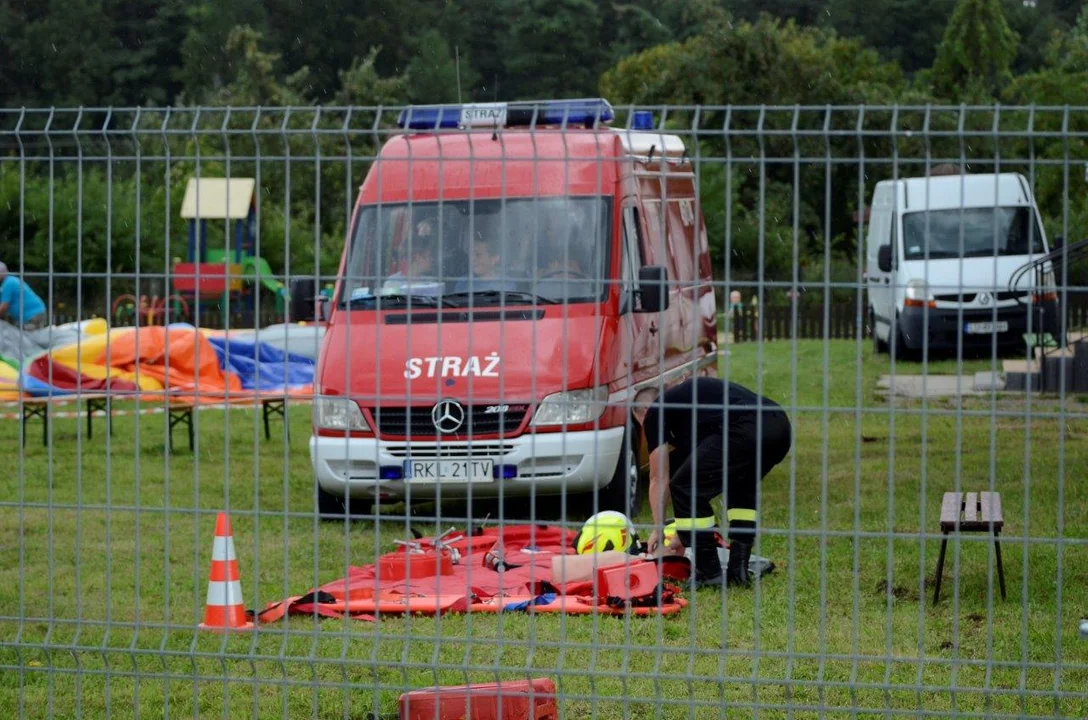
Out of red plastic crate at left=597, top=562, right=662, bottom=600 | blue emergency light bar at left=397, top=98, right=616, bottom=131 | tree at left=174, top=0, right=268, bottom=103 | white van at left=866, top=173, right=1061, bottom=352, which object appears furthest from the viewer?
tree at left=174, top=0, right=268, bottom=103

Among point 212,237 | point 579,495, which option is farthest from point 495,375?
point 212,237

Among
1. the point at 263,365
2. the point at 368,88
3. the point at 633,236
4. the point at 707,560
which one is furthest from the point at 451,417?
the point at 368,88

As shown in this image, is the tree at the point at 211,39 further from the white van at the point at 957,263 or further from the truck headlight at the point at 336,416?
the truck headlight at the point at 336,416

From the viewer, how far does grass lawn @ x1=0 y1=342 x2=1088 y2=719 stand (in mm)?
4684

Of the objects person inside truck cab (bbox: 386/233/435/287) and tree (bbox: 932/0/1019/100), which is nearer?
person inside truck cab (bbox: 386/233/435/287)

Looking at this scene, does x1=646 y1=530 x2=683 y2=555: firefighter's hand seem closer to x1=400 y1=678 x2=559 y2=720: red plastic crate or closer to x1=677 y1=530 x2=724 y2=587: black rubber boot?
x1=677 y1=530 x2=724 y2=587: black rubber boot

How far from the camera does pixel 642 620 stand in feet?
23.6

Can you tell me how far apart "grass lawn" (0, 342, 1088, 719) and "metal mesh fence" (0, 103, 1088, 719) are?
35 millimetres

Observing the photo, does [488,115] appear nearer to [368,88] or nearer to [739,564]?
[739,564]

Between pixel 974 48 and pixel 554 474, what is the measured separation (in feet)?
151

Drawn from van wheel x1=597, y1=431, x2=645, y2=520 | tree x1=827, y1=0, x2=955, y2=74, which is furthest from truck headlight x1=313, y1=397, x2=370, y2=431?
tree x1=827, y1=0, x2=955, y2=74

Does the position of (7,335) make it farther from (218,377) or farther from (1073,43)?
(1073,43)

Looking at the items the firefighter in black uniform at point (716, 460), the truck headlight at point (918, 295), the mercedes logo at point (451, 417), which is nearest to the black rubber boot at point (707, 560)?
the firefighter in black uniform at point (716, 460)

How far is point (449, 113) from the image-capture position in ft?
34.1
